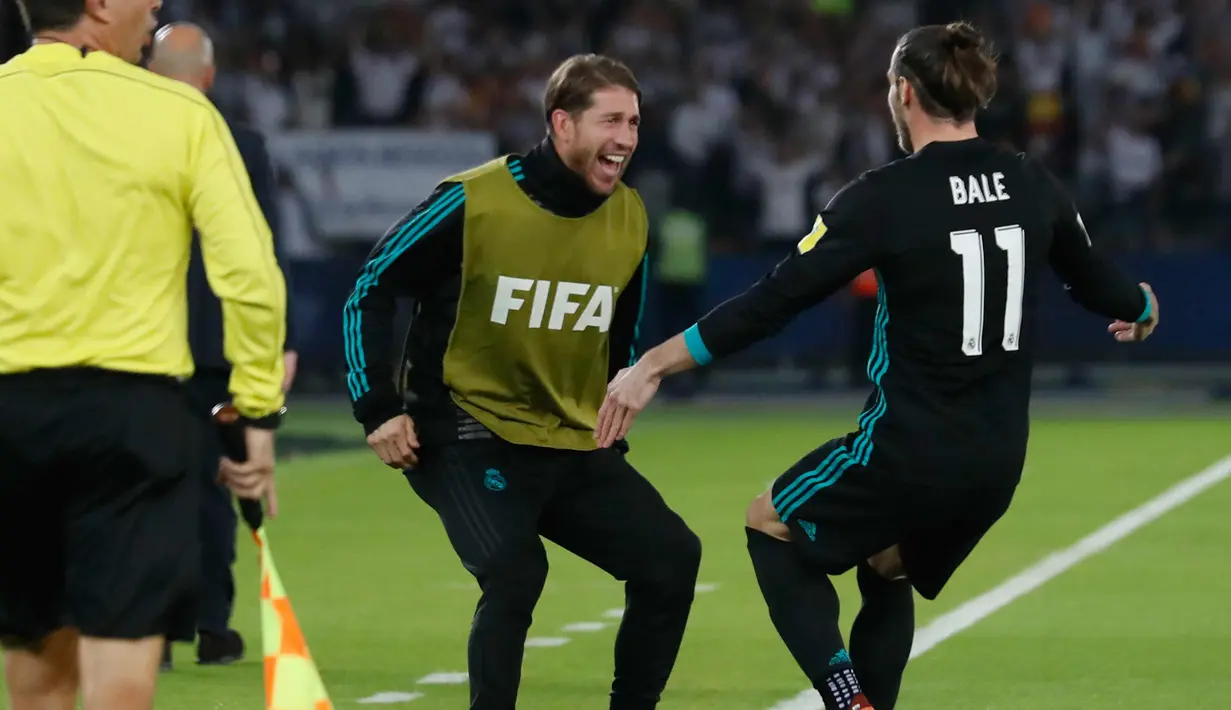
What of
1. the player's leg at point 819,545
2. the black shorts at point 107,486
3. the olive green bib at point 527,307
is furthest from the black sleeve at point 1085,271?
the black shorts at point 107,486

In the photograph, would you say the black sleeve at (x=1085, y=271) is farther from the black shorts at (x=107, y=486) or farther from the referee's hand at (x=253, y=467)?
the black shorts at (x=107, y=486)

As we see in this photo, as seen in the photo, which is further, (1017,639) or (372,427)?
(1017,639)

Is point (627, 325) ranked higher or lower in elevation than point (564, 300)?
lower

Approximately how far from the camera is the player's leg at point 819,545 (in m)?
5.91

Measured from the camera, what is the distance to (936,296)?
5.77 m

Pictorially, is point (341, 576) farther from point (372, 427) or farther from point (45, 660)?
point (45, 660)

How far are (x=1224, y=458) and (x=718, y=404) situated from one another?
253 inches

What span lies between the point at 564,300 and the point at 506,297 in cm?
17

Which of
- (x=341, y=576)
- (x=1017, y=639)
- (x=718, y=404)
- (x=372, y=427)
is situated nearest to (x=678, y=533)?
(x=372, y=427)

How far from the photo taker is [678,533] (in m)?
6.52

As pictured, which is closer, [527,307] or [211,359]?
[527,307]

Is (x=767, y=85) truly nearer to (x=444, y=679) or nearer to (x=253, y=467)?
(x=444, y=679)

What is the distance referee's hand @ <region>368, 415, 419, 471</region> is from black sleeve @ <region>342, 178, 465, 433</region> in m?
0.03

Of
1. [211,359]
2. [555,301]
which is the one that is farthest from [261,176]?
[555,301]
